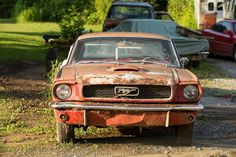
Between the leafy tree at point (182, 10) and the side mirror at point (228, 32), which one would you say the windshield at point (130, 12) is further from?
the leafy tree at point (182, 10)

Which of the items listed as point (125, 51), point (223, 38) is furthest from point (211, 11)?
point (125, 51)

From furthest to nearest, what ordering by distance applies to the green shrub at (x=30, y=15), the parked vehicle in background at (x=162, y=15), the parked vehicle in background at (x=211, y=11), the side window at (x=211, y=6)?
the green shrub at (x=30, y=15), the side window at (x=211, y=6), the parked vehicle in background at (x=211, y=11), the parked vehicle in background at (x=162, y=15)

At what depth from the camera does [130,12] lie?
21.8 m

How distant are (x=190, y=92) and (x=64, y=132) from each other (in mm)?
1747

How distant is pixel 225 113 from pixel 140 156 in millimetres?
3894

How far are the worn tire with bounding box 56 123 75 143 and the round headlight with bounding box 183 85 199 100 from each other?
157 centimetres

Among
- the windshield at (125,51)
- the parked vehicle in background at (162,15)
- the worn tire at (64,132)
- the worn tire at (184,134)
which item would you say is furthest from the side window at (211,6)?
the worn tire at (64,132)

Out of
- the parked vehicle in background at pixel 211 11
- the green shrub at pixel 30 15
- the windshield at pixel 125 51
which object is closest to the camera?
the windshield at pixel 125 51

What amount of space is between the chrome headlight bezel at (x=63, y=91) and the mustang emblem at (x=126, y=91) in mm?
600

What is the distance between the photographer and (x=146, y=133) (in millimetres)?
9125

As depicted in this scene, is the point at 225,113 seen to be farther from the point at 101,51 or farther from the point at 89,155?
the point at 89,155

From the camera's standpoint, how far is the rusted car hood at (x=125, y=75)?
7633mm

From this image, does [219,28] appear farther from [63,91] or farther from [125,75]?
[63,91]

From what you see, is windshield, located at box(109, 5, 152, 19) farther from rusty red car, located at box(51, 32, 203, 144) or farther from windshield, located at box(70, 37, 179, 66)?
rusty red car, located at box(51, 32, 203, 144)
